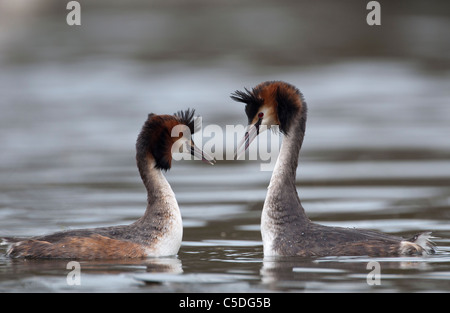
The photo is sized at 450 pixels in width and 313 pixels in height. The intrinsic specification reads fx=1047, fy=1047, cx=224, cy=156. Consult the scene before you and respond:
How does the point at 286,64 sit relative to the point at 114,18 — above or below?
below

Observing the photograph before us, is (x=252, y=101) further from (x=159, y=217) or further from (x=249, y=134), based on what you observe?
(x=159, y=217)

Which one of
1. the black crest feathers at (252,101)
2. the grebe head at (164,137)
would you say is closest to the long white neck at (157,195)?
the grebe head at (164,137)

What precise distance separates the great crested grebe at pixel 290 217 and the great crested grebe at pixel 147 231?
99 cm

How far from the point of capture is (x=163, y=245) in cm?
1398

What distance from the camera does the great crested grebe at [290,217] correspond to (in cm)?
1338

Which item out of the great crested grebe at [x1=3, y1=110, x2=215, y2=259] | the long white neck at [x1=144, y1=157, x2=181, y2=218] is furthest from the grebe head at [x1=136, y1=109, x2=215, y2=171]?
the long white neck at [x1=144, y1=157, x2=181, y2=218]

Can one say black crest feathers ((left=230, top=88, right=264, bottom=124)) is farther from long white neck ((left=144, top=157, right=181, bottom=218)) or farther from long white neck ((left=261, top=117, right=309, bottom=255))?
long white neck ((left=144, top=157, right=181, bottom=218))

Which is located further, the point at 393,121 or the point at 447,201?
the point at 393,121

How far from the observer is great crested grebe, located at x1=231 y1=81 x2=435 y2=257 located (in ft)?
43.9

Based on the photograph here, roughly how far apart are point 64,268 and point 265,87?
3.56m

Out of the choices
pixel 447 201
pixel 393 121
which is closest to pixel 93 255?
pixel 447 201

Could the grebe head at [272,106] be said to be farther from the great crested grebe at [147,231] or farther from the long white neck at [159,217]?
the long white neck at [159,217]
